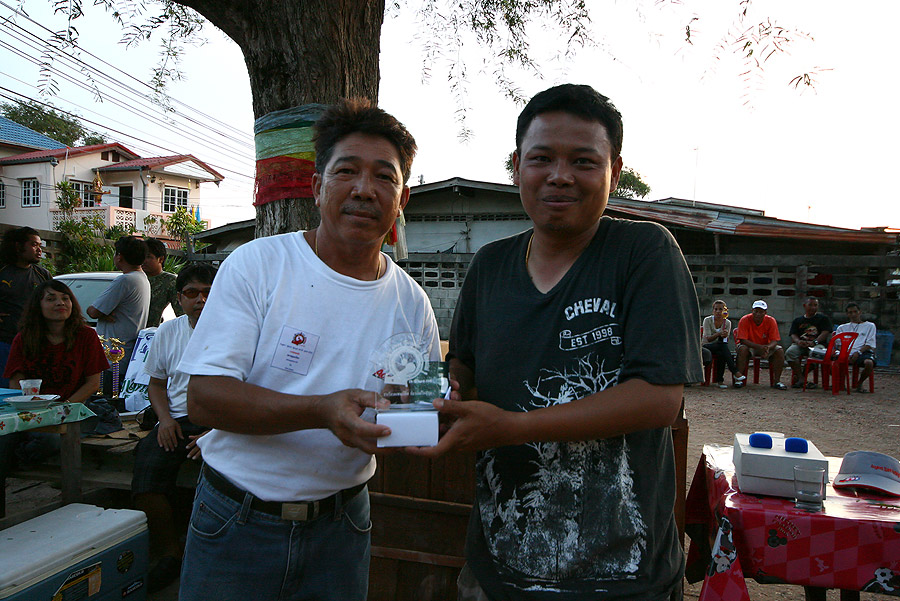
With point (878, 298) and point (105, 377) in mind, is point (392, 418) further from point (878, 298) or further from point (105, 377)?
point (878, 298)

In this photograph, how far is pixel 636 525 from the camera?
1.48m

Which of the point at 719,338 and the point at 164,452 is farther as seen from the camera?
the point at 719,338

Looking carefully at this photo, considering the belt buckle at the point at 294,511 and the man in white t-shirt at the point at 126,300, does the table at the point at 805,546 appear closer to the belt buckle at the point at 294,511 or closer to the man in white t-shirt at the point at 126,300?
the belt buckle at the point at 294,511

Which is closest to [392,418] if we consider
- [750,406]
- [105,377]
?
[105,377]

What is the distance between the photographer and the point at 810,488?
2652 mm

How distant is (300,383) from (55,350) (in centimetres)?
409

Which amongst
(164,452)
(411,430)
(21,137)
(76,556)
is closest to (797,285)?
(164,452)

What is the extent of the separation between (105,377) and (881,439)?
9.46m

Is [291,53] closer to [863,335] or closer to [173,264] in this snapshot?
[863,335]

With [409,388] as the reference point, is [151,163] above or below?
above

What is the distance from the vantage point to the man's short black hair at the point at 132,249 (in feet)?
19.4

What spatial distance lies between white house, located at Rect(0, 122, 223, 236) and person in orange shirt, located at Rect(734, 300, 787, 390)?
24.6 m

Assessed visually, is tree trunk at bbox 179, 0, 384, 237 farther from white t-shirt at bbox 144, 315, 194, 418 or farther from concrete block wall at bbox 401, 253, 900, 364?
concrete block wall at bbox 401, 253, 900, 364

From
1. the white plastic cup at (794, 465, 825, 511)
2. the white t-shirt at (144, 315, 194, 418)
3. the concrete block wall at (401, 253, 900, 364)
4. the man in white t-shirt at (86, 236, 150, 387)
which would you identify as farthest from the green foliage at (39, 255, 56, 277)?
the white plastic cup at (794, 465, 825, 511)
